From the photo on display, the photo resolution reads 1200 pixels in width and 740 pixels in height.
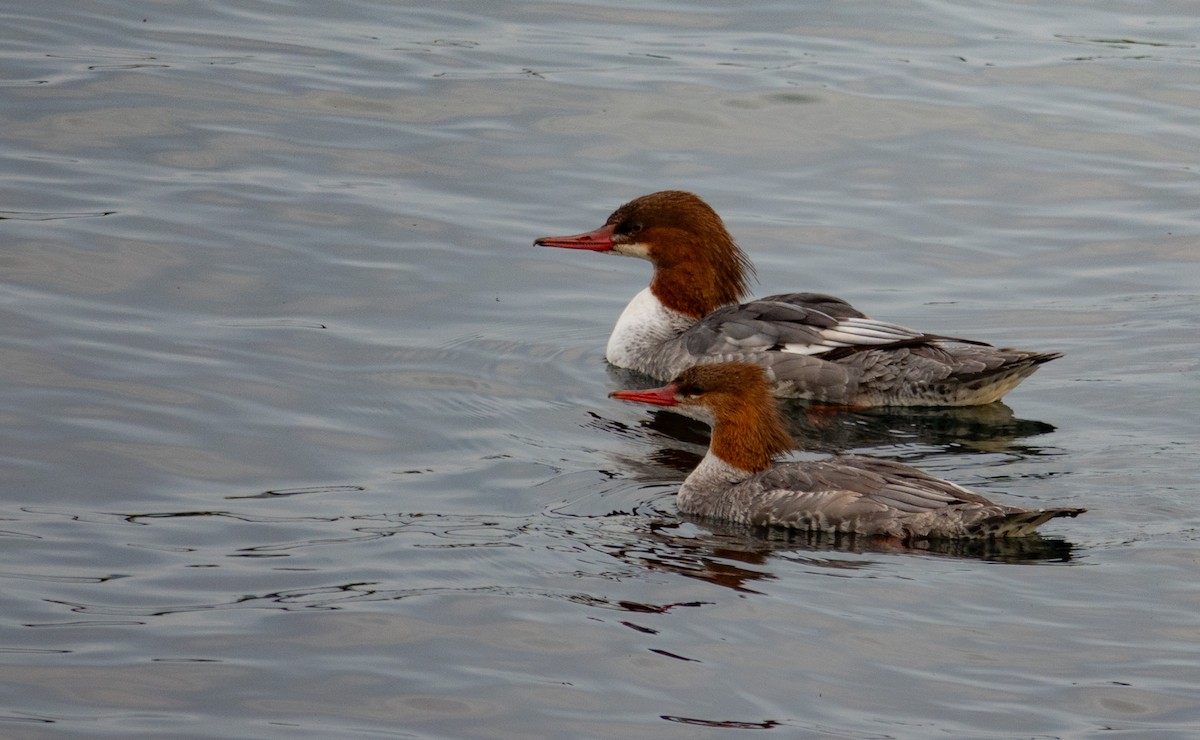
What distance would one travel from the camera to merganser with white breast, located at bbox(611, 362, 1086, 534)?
8.50 meters

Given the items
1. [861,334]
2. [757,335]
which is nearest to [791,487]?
[861,334]

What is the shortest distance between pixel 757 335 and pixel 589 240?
153cm

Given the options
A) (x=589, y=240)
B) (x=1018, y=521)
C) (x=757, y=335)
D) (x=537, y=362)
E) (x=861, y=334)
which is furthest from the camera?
(x=589, y=240)

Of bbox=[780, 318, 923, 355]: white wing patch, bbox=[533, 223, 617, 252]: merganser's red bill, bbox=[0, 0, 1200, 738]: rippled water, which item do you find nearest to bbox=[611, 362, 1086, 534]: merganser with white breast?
bbox=[0, 0, 1200, 738]: rippled water

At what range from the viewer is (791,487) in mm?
9047

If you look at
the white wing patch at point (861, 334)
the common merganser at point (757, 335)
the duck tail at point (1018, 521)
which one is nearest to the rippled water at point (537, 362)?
the duck tail at point (1018, 521)

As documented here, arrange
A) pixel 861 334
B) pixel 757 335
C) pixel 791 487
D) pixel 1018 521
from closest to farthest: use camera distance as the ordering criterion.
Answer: pixel 1018 521 → pixel 791 487 → pixel 861 334 → pixel 757 335

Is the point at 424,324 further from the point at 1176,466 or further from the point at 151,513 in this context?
the point at 1176,466

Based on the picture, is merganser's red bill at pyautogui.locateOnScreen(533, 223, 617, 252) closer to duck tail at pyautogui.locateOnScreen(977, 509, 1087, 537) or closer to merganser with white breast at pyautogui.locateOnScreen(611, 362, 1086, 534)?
merganser with white breast at pyautogui.locateOnScreen(611, 362, 1086, 534)

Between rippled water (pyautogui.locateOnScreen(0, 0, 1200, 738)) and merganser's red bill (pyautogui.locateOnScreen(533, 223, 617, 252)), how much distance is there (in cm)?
52

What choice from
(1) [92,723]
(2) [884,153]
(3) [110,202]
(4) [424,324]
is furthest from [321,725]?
(2) [884,153]

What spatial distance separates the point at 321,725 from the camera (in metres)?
6.52

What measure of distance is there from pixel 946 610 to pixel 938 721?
1.00m

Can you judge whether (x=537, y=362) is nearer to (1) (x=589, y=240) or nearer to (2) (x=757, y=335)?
(1) (x=589, y=240)
